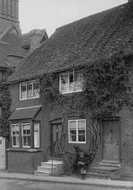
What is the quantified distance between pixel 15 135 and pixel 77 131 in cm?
547

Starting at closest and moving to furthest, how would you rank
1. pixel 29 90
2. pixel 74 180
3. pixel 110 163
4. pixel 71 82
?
pixel 74 180
pixel 110 163
pixel 71 82
pixel 29 90

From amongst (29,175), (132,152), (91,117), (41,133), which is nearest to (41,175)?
(29,175)

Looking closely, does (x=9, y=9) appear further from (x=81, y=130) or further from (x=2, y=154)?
(x=81, y=130)

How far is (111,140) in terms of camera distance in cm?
2005

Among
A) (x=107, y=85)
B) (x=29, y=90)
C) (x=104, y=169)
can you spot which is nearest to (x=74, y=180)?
(x=104, y=169)

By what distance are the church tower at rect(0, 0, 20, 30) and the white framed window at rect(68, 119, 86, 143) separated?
62.3 feet

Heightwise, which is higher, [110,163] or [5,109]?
[5,109]

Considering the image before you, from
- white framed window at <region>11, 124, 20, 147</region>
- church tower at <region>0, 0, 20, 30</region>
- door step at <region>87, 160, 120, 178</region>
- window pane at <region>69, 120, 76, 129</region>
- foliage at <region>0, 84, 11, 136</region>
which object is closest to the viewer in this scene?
door step at <region>87, 160, 120, 178</region>

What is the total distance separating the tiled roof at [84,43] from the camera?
21.0 meters

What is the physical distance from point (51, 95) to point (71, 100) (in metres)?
1.70

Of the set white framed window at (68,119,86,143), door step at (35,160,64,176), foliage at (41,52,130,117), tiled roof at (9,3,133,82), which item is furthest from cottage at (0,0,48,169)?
foliage at (41,52,130,117)

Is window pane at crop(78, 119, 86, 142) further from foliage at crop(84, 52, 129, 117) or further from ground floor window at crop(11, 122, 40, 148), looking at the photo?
ground floor window at crop(11, 122, 40, 148)

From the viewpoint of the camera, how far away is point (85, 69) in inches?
827

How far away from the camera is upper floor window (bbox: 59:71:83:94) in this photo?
21859mm
